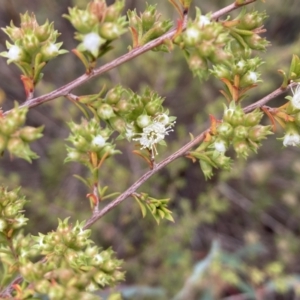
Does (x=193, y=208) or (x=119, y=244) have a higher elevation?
(x=119, y=244)

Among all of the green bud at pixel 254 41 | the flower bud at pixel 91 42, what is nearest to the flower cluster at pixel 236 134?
the green bud at pixel 254 41

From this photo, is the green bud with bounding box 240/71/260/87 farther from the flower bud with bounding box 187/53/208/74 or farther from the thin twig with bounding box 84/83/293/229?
the flower bud with bounding box 187/53/208/74

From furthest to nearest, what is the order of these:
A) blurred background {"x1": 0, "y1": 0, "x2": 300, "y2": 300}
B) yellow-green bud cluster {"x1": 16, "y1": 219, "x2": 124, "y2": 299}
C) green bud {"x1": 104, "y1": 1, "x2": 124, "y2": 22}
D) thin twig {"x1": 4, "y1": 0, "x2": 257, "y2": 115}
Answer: blurred background {"x1": 0, "y1": 0, "x2": 300, "y2": 300} → thin twig {"x1": 4, "y1": 0, "x2": 257, "y2": 115} → green bud {"x1": 104, "y1": 1, "x2": 124, "y2": 22} → yellow-green bud cluster {"x1": 16, "y1": 219, "x2": 124, "y2": 299}

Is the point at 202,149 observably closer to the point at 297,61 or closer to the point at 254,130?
the point at 254,130

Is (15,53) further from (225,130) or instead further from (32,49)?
(225,130)

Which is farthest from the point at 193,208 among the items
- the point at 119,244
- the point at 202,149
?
the point at 202,149

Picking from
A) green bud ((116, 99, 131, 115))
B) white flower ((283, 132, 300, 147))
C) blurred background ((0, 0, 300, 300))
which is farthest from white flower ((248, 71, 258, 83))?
blurred background ((0, 0, 300, 300))
